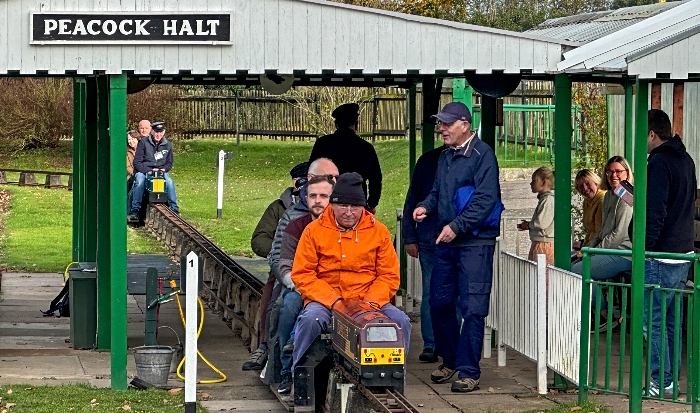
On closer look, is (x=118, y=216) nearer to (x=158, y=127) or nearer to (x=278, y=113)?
(x=158, y=127)

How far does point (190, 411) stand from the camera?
25.0ft

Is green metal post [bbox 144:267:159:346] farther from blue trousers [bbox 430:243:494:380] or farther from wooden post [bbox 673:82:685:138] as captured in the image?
wooden post [bbox 673:82:685:138]

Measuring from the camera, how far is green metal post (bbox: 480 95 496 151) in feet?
→ 40.6

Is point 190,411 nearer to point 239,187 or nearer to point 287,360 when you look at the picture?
point 287,360

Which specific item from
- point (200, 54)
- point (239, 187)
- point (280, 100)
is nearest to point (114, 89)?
point (200, 54)

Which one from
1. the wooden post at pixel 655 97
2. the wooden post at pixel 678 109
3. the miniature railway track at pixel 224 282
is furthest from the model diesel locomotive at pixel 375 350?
the wooden post at pixel 655 97

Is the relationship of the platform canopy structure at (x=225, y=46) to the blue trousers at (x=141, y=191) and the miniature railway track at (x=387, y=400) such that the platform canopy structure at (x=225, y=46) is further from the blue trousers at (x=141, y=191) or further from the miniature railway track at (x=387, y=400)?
the blue trousers at (x=141, y=191)

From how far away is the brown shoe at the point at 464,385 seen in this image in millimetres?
9555

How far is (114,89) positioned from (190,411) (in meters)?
3.05

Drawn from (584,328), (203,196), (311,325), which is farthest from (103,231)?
(203,196)

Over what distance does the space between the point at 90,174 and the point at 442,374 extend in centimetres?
490

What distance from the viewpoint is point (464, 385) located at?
9.55 metres

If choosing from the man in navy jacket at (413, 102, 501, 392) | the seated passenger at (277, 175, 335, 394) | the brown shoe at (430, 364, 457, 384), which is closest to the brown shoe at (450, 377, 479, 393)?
the man in navy jacket at (413, 102, 501, 392)

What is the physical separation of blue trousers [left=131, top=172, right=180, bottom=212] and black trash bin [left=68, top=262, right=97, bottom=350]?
33.0ft
